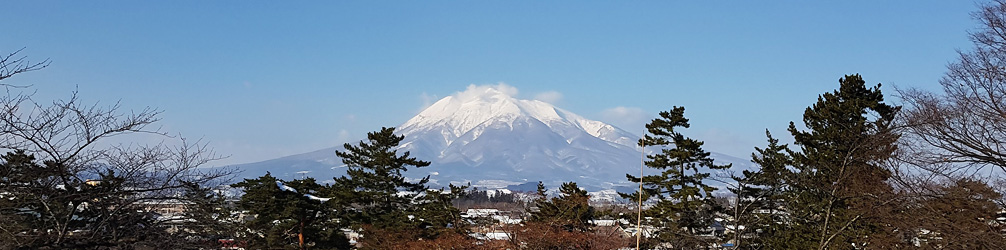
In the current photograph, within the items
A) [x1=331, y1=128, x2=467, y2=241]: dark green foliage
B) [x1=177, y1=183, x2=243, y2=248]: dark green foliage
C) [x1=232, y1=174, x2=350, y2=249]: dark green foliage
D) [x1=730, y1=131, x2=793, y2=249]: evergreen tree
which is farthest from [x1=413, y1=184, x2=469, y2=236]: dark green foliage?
[x1=177, y1=183, x2=243, y2=248]: dark green foliage

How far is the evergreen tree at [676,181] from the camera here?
2402 cm

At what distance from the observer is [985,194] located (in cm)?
1066

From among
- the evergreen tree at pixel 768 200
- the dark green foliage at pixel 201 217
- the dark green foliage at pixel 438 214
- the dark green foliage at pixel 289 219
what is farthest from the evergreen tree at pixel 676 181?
the dark green foliage at pixel 201 217

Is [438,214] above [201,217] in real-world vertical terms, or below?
above

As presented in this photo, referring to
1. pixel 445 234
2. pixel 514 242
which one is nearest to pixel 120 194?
pixel 514 242

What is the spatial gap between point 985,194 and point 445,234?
1584 centimetres

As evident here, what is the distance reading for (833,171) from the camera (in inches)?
824

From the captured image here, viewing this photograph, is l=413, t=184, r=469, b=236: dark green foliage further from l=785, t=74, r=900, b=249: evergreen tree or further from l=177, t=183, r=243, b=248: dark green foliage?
l=177, t=183, r=243, b=248: dark green foliage

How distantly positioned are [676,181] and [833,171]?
5257 mm

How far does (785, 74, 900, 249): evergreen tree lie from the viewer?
1908cm

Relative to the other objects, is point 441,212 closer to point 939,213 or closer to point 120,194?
point 939,213

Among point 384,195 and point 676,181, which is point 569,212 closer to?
point 676,181

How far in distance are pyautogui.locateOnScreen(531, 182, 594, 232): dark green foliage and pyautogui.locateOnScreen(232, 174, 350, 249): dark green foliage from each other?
7.23 meters

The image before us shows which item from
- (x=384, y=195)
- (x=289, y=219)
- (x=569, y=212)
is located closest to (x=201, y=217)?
(x=289, y=219)
